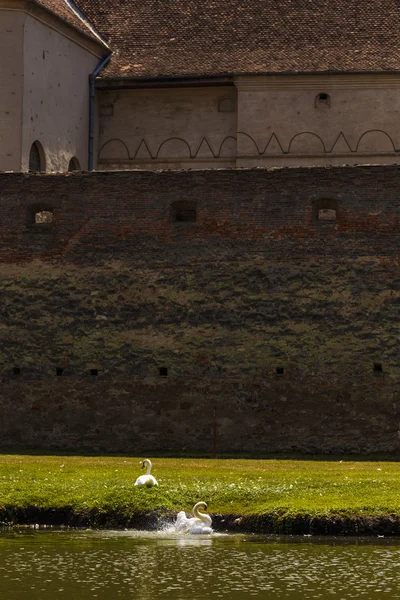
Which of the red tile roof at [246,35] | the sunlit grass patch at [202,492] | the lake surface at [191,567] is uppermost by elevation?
the red tile roof at [246,35]

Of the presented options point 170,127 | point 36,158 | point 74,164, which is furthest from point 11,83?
point 170,127

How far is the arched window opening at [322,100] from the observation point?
33.0 metres

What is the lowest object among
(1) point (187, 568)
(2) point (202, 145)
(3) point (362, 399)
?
(1) point (187, 568)

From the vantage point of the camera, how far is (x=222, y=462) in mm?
21547

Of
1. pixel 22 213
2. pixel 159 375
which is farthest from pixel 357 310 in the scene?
Result: pixel 22 213

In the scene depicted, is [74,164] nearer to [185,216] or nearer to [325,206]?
[185,216]

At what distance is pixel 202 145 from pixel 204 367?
11.4 m

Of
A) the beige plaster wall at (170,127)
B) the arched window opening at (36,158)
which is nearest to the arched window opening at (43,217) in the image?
the arched window opening at (36,158)

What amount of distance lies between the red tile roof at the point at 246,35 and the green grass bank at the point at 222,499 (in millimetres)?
15466

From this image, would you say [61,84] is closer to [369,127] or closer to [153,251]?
[369,127]

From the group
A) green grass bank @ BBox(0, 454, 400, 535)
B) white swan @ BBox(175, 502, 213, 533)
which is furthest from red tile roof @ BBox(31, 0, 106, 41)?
white swan @ BBox(175, 502, 213, 533)

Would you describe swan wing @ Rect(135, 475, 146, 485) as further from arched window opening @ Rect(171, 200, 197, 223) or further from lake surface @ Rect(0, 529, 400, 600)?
arched window opening @ Rect(171, 200, 197, 223)

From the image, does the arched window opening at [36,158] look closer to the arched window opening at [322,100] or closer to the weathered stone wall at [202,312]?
the arched window opening at [322,100]

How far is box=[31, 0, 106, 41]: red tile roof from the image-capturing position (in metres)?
31.5
